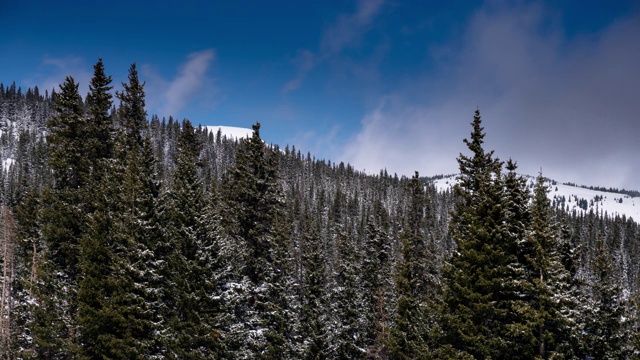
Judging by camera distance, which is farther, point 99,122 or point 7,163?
point 7,163

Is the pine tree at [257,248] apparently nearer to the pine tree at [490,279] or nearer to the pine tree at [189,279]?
the pine tree at [189,279]

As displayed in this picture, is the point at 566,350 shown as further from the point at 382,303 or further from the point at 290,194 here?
the point at 290,194

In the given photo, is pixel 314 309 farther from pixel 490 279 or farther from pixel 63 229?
pixel 63 229

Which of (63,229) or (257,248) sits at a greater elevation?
(63,229)

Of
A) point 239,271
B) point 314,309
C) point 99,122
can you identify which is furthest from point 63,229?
point 314,309

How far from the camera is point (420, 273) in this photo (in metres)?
34.5

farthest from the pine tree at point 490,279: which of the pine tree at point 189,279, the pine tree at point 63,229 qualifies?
the pine tree at point 63,229

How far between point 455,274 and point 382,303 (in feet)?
60.6

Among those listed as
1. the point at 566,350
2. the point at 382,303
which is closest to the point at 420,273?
the point at 382,303

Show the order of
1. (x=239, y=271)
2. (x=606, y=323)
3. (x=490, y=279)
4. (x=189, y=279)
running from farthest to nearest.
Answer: (x=239, y=271) < (x=189, y=279) < (x=606, y=323) < (x=490, y=279)

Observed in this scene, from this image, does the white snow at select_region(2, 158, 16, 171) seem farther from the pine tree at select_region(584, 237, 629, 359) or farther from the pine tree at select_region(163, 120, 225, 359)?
the pine tree at select_region(584, 237, 629, 359)

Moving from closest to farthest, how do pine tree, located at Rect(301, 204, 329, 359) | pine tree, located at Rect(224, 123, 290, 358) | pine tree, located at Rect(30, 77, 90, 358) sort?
pine tree, located at Rect(30, 77, 90, 358) → pine tree, located at Rect(224, 123, 290, 358) → pine tree, located at Rect(301, 204, 329, 359)

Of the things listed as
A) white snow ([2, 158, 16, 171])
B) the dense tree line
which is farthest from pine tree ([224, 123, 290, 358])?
white snow ([2, 158, 16, 171])

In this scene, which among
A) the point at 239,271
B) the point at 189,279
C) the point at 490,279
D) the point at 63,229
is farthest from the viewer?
the point at 239,271
